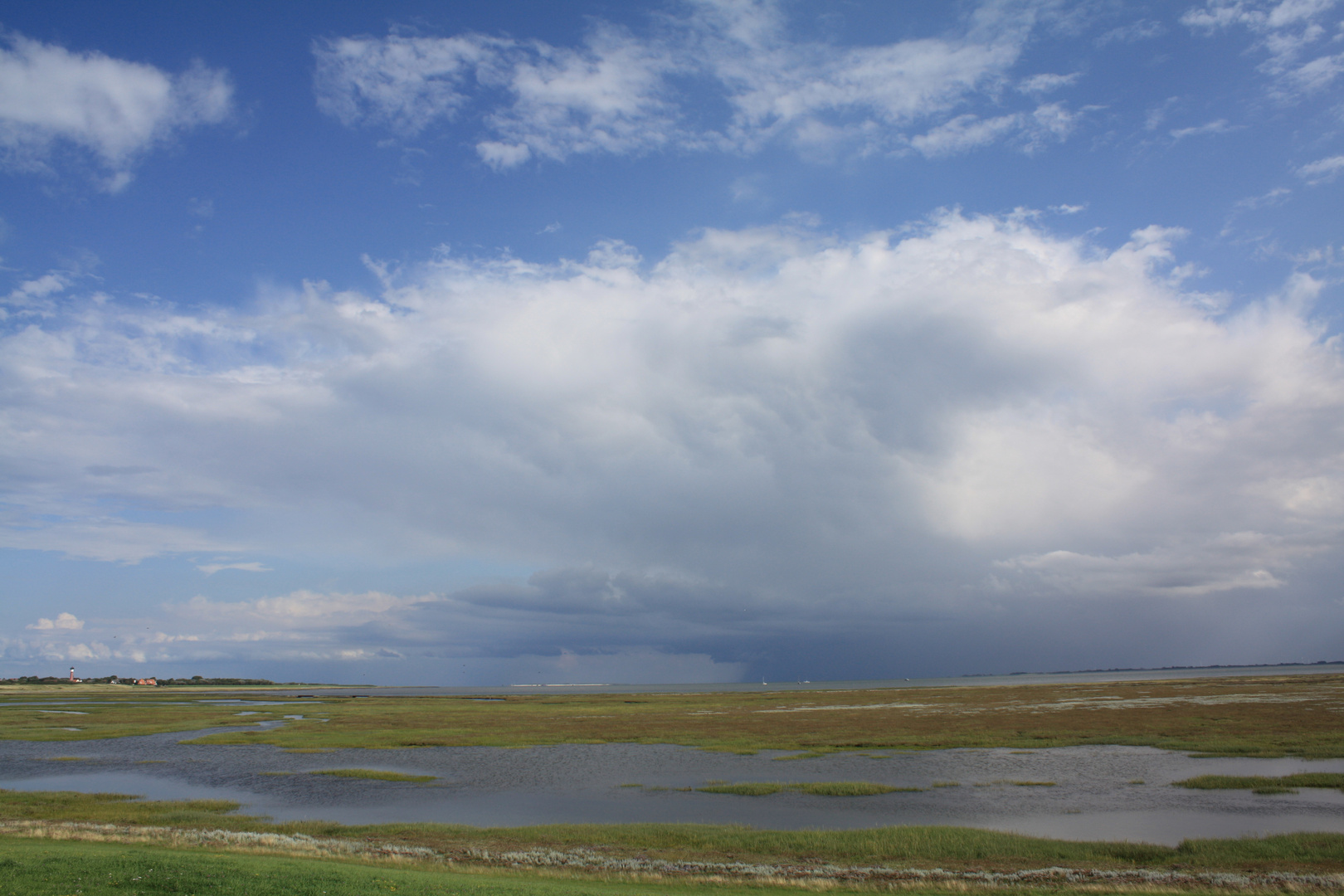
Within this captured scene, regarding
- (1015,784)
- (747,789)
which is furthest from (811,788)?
(1015,784)

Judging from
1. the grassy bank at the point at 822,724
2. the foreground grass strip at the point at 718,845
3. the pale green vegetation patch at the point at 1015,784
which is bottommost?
the grassy bank at the point at 822,724

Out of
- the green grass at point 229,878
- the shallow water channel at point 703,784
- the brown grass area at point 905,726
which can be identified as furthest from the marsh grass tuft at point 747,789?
the green grass at point 229,878

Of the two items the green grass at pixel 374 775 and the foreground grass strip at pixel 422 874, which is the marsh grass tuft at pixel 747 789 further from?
the green grass at pixel 374 775

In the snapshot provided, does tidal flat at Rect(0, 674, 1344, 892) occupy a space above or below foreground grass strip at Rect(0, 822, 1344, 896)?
below

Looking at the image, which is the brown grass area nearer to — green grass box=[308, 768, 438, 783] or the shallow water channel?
the shallow water channel

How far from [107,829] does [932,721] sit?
71414 mm

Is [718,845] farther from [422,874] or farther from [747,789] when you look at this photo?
[747,789]

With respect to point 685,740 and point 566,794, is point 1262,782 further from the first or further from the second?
point 685,740

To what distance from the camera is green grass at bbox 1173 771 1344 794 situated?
38.0 m

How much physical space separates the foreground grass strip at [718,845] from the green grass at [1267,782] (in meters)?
12.5

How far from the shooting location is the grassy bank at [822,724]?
195 feet

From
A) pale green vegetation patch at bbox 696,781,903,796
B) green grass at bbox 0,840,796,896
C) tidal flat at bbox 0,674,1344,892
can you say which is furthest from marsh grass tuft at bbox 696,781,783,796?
green grass at bbox 0,840,796,896

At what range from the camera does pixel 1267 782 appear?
39094 millimetres

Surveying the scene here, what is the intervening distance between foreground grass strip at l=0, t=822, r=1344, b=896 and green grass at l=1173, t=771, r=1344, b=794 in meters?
18.3
